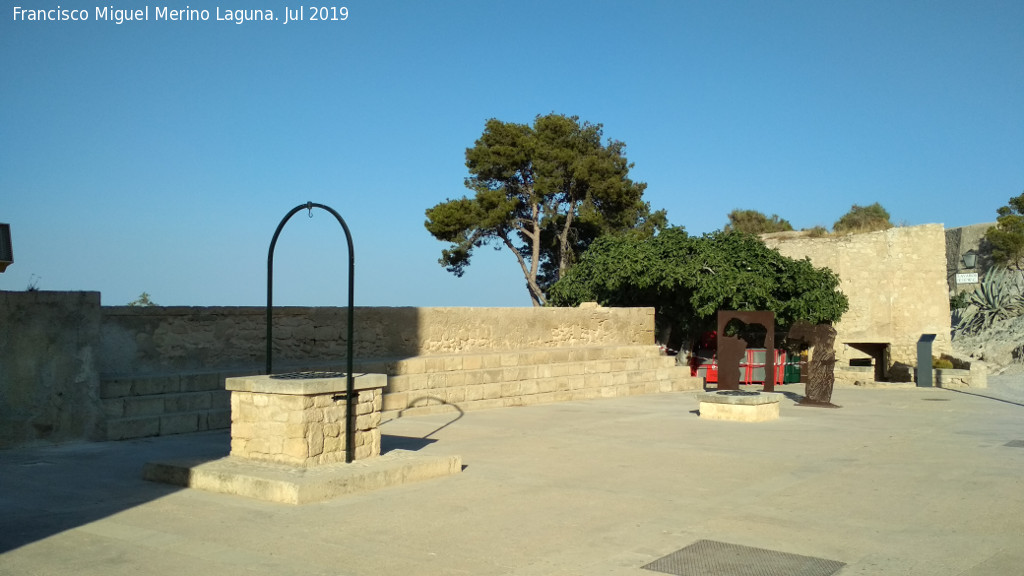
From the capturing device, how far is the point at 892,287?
26969 millimetres

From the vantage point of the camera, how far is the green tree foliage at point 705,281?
23078 mm

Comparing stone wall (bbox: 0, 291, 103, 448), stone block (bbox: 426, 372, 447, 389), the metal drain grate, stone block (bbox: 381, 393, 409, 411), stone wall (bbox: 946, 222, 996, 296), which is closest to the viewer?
the metal drain grate

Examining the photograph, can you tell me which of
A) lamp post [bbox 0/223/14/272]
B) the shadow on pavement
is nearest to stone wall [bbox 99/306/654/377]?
the shadow on pavement

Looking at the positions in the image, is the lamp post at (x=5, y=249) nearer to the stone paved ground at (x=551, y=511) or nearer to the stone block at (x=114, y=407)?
the stone block at (x=114, y=407)

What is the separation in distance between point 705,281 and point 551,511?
17.5 metres

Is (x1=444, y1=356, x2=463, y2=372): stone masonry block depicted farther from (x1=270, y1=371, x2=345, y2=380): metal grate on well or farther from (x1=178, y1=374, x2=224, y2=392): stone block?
(x1=270, y1=371, x2=345, y2=380): metal grate on well

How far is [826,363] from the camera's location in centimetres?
1543

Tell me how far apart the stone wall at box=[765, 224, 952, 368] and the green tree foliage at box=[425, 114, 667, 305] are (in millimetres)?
9053

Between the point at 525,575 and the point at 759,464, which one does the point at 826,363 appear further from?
the point at 525,575

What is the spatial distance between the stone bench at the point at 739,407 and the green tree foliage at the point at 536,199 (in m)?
21.1

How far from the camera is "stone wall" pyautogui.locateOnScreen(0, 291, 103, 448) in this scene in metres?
8.65

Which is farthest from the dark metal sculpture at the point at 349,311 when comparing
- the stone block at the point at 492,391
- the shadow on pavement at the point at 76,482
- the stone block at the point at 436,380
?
the stone block at the point at 492,391

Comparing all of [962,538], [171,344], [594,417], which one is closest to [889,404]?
[594,417]

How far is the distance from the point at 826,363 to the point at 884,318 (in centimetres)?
1328
